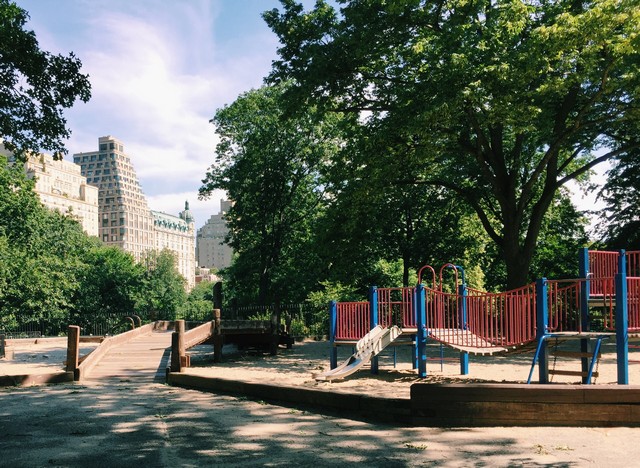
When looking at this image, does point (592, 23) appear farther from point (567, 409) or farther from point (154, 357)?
point (154, 357)

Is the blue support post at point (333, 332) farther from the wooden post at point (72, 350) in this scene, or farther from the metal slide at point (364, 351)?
the wooden post at point (72, 350)

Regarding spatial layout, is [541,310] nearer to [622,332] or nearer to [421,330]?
[622,332]

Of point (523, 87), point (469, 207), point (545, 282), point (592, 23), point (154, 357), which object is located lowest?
point (154, 357)

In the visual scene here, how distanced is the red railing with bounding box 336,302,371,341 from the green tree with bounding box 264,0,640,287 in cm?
575

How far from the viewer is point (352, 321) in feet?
51.9

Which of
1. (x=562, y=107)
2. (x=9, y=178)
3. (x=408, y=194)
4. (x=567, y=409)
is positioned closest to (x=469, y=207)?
(x=408, y=194)

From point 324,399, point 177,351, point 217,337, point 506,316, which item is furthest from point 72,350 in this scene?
point 506,316

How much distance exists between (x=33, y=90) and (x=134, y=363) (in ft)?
29.1

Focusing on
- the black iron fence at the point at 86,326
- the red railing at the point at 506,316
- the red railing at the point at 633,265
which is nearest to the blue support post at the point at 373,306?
the red railing at the point at 506,316

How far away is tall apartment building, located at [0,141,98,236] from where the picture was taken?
148625 millimetres

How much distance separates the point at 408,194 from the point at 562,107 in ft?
33.3

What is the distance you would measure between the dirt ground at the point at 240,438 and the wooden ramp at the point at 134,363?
3255mm

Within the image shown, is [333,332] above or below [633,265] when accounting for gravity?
below

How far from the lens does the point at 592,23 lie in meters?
16.9
